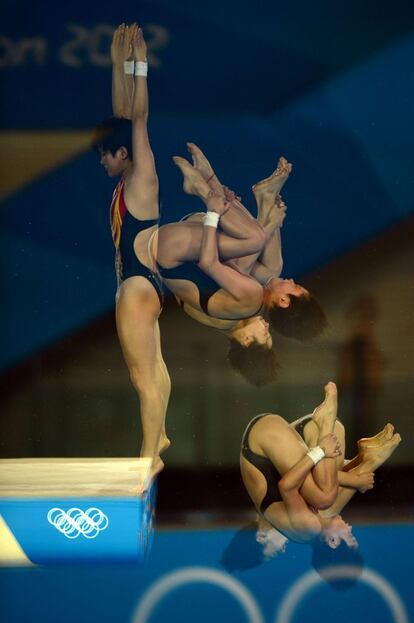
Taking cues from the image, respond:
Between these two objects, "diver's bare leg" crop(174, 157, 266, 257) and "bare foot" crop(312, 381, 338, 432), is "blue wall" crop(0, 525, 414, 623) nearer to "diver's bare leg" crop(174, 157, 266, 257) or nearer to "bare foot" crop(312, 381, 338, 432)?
"bare foot" crop(312, 381, 338, 432)

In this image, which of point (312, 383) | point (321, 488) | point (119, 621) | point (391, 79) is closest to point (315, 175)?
point (391, 79)

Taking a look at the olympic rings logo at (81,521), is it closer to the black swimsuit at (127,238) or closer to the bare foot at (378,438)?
the black swimsuit at (127,238)

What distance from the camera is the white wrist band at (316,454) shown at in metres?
3.84

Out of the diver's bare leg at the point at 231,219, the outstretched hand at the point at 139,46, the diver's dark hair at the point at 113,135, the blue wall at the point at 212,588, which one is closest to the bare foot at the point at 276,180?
the diver's bare leg at the point at 231,219

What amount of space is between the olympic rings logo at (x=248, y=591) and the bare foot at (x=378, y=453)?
0.34 metres

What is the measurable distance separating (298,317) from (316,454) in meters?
0.44

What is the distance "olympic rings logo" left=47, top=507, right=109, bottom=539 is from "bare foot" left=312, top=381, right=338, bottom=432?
74cm

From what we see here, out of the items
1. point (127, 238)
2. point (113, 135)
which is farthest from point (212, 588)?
point (113, 135)

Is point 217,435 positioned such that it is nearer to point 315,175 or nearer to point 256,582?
point 256,582

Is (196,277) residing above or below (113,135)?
below

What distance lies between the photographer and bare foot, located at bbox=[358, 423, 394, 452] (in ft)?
12.6

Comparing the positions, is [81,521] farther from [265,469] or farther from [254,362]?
[254,362]

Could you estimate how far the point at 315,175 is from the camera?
12.6ft

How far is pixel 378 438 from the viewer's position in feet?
12.7
